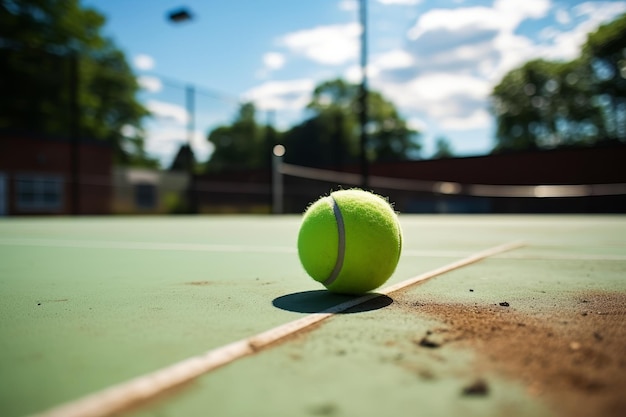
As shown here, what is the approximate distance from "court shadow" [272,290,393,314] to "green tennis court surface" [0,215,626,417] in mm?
15

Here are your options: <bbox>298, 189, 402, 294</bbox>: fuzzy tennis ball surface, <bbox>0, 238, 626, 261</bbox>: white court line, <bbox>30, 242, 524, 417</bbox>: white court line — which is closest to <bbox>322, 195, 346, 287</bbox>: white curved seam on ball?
<bbox>298, 189, 402, 294</bbox>: fuzzy tennis ball surface

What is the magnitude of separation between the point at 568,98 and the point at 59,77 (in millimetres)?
38411

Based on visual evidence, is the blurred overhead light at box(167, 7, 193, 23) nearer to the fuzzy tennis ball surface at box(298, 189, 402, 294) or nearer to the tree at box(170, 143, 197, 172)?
the tree at box(170, 143, 197, 172)

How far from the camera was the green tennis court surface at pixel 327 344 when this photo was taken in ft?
3.81

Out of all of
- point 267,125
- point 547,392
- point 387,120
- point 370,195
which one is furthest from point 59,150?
point 387,120

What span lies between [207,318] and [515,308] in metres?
1.39

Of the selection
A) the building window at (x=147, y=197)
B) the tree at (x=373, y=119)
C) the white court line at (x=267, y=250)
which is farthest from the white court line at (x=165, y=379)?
the tree at (x=373, y=119)

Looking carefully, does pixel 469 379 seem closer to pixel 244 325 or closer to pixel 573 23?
pixel 244 325

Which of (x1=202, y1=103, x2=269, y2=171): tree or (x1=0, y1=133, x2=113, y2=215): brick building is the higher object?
(x1=202, y1=103, x2=269, y2=171): tree

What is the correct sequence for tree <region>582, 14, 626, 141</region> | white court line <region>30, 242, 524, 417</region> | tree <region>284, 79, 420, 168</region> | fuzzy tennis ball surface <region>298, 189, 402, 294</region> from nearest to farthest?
1. white court line <region>30, 242, 524, 417</region>
2. fuzzy tennis ball surface <region>298, 189, 402, 294</region>
3. tree <region>582, 14, 626, 141</region>
4. tree <region>284, 79, 420, 168</region>

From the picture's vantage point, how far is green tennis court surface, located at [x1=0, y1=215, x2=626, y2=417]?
116 centimetres

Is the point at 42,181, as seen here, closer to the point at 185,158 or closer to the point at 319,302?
the point at 185,158

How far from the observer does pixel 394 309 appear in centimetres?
218

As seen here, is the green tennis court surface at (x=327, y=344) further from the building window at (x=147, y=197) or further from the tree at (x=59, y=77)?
the building window at (x=147, y=197)
